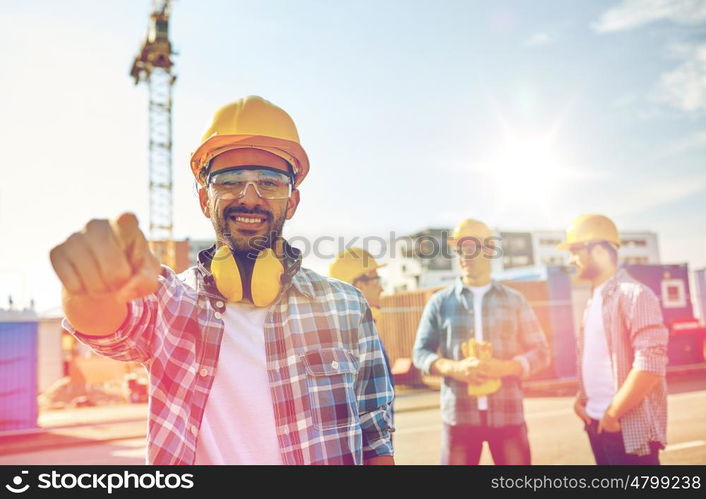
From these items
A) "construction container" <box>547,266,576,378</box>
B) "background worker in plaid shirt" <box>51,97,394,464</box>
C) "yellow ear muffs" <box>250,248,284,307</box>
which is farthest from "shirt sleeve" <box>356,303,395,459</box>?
"construction container" <box>547,266,576,378</box>

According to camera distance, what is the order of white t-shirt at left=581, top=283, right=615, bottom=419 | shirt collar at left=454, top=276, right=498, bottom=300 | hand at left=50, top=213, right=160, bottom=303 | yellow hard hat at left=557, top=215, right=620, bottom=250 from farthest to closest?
shirt collar at left=454, top=276, right=498, bottom=300, yellow hard hat at left=557, top=215, right=620, bottom=250, white t-shirt at left=581, top=283, right=615, bottom=419, hand at left=50, top=213, right=160, bottom=303

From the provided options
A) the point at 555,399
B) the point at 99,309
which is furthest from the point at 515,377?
the point at 555,399

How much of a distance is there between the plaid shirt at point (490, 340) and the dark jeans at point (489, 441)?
55 mm

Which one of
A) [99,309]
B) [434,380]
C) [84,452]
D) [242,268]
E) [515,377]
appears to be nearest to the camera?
[99,309]

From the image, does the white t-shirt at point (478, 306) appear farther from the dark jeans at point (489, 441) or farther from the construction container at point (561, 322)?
the construction container at point (561, 322)

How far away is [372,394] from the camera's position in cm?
200

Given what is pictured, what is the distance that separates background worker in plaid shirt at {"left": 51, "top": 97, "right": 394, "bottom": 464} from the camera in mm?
1628

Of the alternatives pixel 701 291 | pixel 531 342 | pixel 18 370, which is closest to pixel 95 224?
pixel 531 342

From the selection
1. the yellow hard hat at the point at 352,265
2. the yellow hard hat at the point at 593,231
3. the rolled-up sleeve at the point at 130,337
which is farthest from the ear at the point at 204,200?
the yellow hard hat at the point at 593,231

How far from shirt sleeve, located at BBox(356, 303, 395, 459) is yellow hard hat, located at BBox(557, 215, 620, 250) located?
2.66 m

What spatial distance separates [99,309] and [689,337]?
1866cm

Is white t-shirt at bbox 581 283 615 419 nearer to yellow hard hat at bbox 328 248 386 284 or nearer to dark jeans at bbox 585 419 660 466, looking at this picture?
dark jeans at bbox 585 419 660 466

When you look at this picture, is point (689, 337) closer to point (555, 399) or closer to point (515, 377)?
point (555, 399)

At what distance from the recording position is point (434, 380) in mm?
16000
